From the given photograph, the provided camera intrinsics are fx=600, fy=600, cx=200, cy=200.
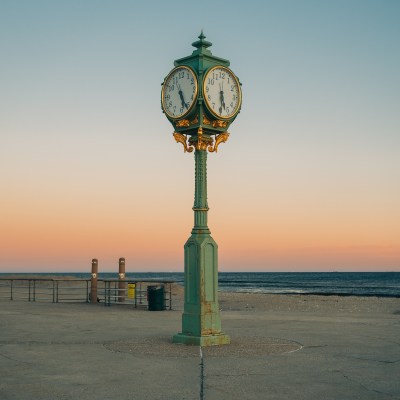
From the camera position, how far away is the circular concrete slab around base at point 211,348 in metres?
8.62

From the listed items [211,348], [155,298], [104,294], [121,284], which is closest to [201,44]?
[211,348]

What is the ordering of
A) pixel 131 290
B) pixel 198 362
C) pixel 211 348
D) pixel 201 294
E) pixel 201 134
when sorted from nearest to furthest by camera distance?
1. pixel 198 362
2. pixel 211 348
3. pixel 201 294
4. pixel 201 134
5. pixel 131 290

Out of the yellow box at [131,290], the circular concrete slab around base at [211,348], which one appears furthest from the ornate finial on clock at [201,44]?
the yellow box at [131,290]

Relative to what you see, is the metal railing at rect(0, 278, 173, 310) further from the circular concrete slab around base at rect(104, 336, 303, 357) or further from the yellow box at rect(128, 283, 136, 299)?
the circular concrete slab around base at rect(104, 336, 303, 357)

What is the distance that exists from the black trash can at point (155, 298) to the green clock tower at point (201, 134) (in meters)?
8.05

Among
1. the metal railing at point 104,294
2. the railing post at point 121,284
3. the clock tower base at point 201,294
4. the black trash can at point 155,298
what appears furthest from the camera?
the railing post at point 121,284

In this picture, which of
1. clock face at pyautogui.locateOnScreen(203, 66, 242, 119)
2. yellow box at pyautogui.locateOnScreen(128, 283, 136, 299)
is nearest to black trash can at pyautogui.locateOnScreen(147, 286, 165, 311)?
yellow box at pyautogui.locateOnScreen(128, 283, 136, 299)

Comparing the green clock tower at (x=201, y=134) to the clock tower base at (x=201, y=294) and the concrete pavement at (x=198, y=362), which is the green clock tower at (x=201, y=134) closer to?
the clock tower base at (x=201, y=294)

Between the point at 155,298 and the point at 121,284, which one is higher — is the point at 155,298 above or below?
below

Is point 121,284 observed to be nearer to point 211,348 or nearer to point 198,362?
point 211,348

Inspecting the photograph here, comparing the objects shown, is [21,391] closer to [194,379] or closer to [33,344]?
[194,379]

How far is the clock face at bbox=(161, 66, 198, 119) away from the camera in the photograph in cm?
986

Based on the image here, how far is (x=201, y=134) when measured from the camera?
995 centimetres

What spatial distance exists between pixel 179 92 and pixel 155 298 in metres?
9.21
